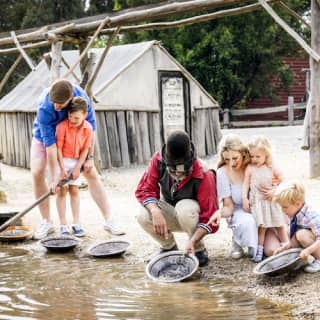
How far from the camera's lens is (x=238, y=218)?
4.92 meters

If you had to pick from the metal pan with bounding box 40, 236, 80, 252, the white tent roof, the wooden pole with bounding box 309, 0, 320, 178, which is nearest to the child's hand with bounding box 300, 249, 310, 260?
the metal pan with bounding box 40, 236, 80, 252

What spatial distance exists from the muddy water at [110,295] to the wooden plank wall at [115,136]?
7115mm

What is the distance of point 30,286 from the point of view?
4.65 m

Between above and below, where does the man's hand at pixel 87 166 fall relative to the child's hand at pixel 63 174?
above

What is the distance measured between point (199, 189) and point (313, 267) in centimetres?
98

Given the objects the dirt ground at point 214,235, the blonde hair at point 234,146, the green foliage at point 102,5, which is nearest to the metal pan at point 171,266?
the dirt ground at point 214,235

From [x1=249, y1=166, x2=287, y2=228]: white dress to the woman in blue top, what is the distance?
0.21 ft

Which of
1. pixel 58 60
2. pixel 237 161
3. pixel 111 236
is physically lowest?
pixel 111 236

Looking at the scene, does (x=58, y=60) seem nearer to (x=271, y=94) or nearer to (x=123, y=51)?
(x=123, y=51)

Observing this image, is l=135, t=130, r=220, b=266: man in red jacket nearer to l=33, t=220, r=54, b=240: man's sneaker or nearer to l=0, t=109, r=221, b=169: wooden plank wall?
l=33, t=220, r=54, b=240: man's sneaker

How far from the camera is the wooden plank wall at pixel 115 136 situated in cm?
1241

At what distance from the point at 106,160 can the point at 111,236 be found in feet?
20.3

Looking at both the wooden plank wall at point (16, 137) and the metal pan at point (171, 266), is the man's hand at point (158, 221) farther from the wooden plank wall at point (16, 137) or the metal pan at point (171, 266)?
the wooden plank wall at point (16, 137)

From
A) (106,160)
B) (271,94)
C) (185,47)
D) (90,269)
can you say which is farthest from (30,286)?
(271,94)
